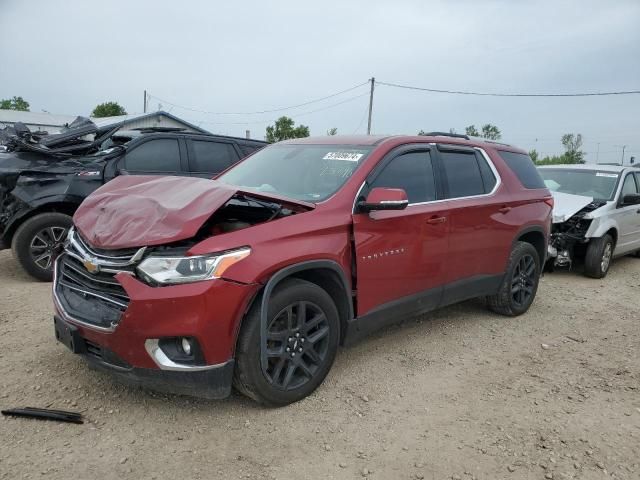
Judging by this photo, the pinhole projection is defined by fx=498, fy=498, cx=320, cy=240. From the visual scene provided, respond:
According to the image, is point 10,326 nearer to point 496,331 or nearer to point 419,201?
point 419,201

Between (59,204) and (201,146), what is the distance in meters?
2.11

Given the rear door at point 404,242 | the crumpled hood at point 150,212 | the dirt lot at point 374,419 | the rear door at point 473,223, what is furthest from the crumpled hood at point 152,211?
the rear door at point 473,223

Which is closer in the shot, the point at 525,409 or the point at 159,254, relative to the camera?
the point at 159,254

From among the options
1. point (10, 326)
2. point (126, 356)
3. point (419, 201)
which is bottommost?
point (10, 326)

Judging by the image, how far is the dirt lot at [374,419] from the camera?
266 cm

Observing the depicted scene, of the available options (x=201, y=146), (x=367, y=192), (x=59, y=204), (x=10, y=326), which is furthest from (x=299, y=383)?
(x=201, y=146)

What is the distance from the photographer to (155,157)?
6645mm

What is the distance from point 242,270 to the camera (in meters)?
2.79

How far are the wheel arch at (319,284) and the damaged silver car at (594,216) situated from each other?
473 cm

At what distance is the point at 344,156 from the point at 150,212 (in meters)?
1.56

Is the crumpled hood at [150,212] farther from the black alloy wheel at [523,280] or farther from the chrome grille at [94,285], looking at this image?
the black alloy wheel at [523,280]

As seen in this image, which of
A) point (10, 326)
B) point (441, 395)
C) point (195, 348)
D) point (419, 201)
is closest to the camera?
point (195, 348)

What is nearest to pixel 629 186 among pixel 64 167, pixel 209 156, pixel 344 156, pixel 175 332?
pixel 344 156

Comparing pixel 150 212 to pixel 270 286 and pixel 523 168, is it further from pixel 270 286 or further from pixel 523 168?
pixel 523 168
